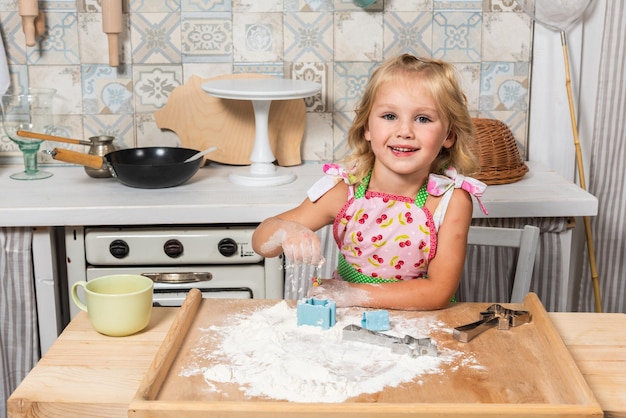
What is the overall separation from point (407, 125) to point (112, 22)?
1.29m

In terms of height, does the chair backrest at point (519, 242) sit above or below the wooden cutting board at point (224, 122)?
below

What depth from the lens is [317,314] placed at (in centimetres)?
→ 127

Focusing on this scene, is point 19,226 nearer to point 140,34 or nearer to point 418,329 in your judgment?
point 140,34

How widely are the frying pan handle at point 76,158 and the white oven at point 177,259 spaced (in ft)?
0.73

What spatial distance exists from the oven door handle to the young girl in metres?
0.56

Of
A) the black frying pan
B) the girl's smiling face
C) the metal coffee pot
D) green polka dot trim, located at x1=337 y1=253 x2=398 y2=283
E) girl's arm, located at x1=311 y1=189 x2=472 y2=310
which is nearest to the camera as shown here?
girl's arm, located at x1=311 y1=189 x2=472 y2=310

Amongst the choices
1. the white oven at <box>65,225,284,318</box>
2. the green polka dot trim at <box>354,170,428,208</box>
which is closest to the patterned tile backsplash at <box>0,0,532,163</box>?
the white oven at <box>65,225,284,318</box>

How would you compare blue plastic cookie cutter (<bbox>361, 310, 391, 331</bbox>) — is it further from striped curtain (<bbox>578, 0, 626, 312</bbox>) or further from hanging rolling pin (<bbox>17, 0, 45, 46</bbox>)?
hanging rolling pin (<bbox>17, 0, 45, 46</bbox>)

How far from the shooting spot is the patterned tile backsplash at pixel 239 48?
2.54m

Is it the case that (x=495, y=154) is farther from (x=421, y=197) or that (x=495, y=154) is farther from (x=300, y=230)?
(x=300, y=230)

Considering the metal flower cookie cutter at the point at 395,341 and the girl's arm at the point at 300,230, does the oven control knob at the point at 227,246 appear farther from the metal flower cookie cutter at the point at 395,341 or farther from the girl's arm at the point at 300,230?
the metal flower cookie cutter at the point at 395,341

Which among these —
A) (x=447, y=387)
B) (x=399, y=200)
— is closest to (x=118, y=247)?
(x=399, y=200)

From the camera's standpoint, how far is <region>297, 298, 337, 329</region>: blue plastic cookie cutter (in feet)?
4.14

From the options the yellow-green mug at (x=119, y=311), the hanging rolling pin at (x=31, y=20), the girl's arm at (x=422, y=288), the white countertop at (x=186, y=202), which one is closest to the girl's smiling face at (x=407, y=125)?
the girl's arm at (x=422, y=288)
